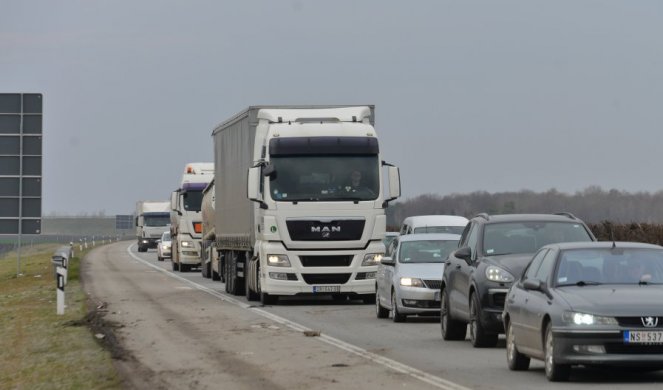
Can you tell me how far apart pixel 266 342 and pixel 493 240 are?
12.2 feet

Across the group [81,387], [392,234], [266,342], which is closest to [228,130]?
[392,234]

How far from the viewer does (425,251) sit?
2752 centimetres

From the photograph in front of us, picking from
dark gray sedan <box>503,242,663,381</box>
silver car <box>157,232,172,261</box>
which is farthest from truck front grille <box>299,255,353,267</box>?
silver car <box>157,232,172,261</box>

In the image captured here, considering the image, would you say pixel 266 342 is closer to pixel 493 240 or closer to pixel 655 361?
pixel 493 240

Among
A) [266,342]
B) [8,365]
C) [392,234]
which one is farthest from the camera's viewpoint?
[392,234]

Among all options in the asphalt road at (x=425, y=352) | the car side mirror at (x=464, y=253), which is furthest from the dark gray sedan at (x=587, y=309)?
the car side mirror at (x=464, y=253)

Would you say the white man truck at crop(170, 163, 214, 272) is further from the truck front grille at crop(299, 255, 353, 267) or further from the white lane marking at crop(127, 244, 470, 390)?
the truck front grille at crop(299, 255, 353, 267)

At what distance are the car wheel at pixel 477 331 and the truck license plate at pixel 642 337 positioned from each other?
18.0ft

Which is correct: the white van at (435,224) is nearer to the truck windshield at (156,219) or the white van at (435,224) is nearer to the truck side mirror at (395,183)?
the truck side mirror at (395,183)

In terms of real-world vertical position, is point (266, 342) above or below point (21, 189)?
below

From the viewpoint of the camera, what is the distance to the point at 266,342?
21844 millimetres

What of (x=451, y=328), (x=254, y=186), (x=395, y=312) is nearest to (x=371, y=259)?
(x=254, y=186)

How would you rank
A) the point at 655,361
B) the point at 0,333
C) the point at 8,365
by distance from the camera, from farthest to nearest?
the point at 0,333 → the point at 8,365 → the point at 655,361

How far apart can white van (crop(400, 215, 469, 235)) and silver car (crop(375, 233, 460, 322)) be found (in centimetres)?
990
